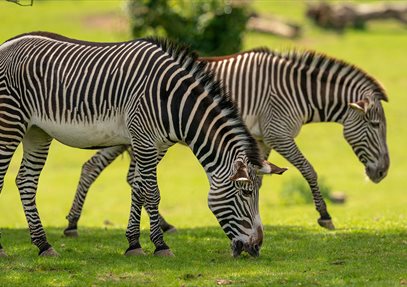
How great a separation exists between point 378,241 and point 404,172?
16.7 meters

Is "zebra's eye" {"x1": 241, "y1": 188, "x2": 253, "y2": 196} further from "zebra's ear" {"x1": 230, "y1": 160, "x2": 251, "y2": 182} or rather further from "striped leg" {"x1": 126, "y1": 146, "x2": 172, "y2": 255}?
"striped leg" {"x1": 126, "y1": 146, "x2": 172, "y2": 255}

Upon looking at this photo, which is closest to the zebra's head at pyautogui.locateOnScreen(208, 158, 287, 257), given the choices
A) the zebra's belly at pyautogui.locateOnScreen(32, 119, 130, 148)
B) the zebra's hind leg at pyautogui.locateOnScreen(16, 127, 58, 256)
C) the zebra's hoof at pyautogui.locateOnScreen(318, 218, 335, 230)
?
the zebra's belly at pyautogui.locateOnScreen(32, 119, 130, 148)

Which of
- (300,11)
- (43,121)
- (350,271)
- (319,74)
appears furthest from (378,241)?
(300,11)

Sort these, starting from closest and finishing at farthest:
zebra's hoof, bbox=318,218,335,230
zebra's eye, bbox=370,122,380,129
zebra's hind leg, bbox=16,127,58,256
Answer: zebra's hind leg, bbox=16,127,58,256, zebra's hoof, bbox=318,218,335,230, zebra's eye, bbox=370,122,380,129

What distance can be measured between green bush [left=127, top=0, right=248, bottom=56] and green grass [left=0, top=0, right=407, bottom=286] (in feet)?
14.4

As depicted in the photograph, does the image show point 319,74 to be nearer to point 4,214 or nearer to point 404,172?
point 4,214

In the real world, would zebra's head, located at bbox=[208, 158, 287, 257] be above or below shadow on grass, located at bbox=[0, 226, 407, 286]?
above

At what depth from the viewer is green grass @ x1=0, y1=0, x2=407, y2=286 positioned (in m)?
10.2

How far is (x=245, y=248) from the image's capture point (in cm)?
1077

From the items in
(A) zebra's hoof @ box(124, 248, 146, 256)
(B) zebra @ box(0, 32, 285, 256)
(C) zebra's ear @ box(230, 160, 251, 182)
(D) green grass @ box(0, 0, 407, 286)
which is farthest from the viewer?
(A) zebra's hoof @ box(124, 248, 146, 256)

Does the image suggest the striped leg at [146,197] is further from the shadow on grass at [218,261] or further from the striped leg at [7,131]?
the striped leg at [7,131]

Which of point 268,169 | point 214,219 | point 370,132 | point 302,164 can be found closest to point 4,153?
point 268,169

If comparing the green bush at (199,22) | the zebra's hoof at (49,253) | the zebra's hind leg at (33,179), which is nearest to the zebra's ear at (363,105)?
the zebra's hind leg at (33,179)

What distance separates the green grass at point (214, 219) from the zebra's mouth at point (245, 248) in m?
0.12
